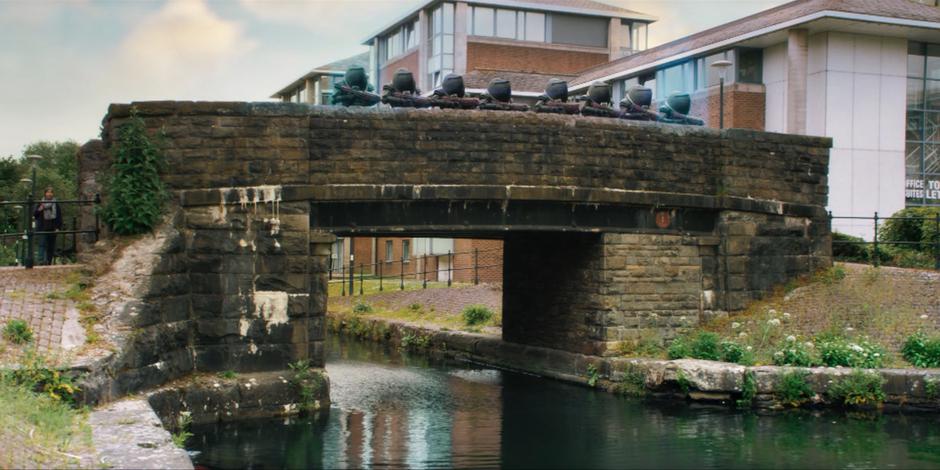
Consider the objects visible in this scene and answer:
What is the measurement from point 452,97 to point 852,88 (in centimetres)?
1747

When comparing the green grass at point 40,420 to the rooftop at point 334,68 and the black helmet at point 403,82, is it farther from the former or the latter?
the rooftop at point 334,68

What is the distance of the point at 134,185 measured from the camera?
13.8 metres

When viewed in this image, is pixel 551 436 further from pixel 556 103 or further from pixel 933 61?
pixel 933 61

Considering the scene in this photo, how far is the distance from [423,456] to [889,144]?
23726mm

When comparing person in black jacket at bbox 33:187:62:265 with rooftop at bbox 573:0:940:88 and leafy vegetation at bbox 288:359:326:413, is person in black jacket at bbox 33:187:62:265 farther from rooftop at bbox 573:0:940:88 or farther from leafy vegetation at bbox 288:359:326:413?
rooftop at bbox 573:0:940:88

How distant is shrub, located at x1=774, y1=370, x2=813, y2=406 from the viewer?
15133 mm

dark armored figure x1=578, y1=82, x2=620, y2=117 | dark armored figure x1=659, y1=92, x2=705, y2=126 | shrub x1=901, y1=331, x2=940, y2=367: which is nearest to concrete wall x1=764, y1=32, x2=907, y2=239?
dark armored figure x1=659, y1=92, x2=705, y2=126

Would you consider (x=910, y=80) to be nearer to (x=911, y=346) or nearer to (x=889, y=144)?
(x=889, y=144)

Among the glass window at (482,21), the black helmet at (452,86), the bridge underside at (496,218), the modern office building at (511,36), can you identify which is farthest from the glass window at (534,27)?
the black helmet at (452,86)

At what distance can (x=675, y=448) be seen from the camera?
12.7 meters

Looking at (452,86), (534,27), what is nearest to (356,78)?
(452,86)

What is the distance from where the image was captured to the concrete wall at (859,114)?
3012 centimetres

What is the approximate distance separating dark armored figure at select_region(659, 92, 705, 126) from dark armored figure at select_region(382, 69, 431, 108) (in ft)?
17.0

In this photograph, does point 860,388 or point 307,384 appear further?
point 860,388
